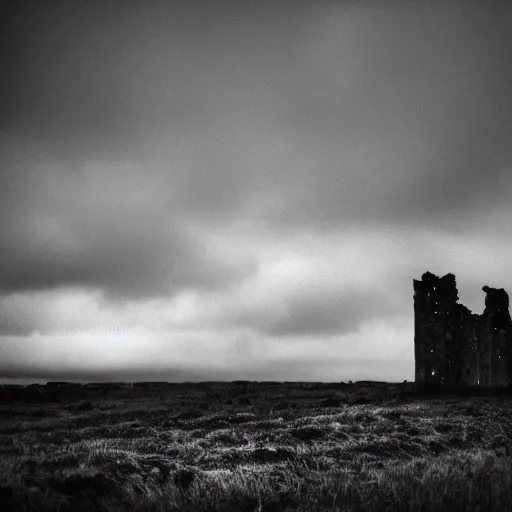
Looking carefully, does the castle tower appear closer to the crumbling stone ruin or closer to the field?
the crumbling stone ruin

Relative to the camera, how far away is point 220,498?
884cm

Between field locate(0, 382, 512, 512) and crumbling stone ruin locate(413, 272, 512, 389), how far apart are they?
17.9 metres

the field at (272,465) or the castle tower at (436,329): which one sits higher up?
the castle tower at (436,329)

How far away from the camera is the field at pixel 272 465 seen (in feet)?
26.9

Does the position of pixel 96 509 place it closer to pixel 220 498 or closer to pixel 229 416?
pixel 220 498

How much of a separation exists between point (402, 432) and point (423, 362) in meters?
26.9

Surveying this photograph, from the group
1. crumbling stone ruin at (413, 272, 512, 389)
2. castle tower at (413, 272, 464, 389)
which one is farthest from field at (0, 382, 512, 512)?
crumbling stone ruin at (413, 272, 512, 389)

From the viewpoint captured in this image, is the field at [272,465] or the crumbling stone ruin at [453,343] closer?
the field at [272,465]

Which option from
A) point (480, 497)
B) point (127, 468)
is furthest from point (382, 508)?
point (127, 468)

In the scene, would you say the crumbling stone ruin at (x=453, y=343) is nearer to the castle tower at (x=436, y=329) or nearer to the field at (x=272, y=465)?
the castle tower at (x=436, y=329)

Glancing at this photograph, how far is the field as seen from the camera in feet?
26.9

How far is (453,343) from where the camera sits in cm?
4469

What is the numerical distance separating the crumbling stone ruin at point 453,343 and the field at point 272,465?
1789 centimetres

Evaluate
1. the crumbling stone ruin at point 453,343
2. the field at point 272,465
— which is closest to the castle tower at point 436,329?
the crumbling stone ruin at point 453,343
